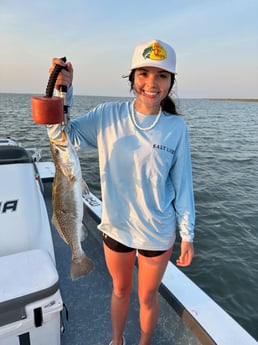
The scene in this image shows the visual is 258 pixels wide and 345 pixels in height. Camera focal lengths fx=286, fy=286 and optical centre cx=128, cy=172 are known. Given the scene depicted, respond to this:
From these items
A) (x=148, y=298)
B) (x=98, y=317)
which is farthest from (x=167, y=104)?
(x=98, y=317)

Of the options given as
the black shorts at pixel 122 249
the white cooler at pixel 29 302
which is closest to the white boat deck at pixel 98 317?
the white cooler at pixel 29 302

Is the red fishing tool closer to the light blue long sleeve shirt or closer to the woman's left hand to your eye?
the light blue long sleeve shirt

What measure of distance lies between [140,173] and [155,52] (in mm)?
728

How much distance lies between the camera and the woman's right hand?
1.51 meters

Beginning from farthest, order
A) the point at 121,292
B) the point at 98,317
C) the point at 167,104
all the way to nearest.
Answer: the point at 98,317 < the point at 121,292 < the point at 167,104

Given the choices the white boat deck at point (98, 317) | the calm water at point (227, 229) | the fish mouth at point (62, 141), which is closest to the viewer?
the fish mouth at point (62, 141)

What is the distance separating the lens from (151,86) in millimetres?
1756

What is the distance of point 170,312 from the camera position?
8.71ft

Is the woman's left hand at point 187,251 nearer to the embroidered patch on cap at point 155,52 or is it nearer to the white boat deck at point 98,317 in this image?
the white boat deck at point 98,317

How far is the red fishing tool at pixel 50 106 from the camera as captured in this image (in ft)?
4.68

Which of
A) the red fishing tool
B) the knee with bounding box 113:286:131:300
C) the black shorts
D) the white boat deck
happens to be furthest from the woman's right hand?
the white boat deck

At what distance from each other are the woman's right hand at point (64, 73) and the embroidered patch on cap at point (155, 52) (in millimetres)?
450

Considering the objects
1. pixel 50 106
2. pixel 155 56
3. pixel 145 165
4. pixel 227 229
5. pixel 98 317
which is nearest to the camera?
pixel 50 106

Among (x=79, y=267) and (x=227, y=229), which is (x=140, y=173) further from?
(x=227, y=229)
